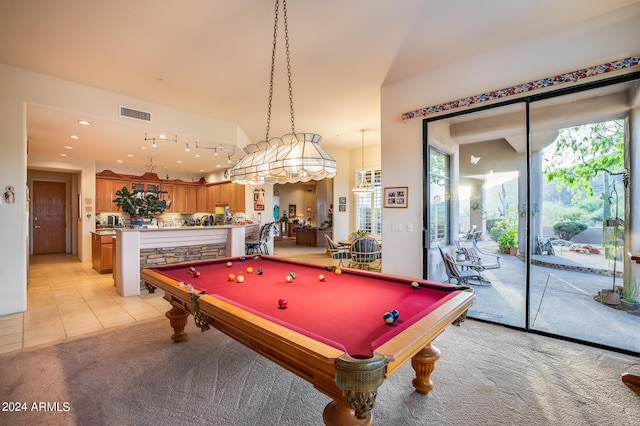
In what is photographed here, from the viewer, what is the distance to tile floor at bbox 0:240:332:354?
313 centimetres

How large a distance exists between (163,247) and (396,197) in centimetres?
411

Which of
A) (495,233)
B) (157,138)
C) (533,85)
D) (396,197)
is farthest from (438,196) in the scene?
(157,138)

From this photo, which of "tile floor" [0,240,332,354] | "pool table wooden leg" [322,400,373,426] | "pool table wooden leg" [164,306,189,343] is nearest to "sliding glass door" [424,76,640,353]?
"pool table wooden leg" [322,400,373,426]

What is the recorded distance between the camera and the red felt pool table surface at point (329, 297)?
4.75 ft

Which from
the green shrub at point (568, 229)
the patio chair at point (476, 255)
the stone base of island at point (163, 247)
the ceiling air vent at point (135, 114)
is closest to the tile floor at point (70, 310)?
the stone base of island at point (163, 247)

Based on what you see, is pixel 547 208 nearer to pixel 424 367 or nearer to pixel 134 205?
pixel 424 367

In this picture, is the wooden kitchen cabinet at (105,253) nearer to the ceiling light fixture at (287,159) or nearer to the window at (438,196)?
the ceiling light fixture at (287,159)

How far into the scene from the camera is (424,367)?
2.11 m

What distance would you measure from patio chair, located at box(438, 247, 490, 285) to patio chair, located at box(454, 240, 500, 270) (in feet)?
0.53

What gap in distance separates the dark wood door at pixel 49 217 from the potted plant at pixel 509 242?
39.9 ft

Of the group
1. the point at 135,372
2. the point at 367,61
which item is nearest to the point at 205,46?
the point at 367,61

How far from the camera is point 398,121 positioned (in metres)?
4.30

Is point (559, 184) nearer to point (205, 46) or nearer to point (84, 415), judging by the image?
point (205, 46)

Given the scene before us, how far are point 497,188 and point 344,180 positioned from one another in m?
5.39
